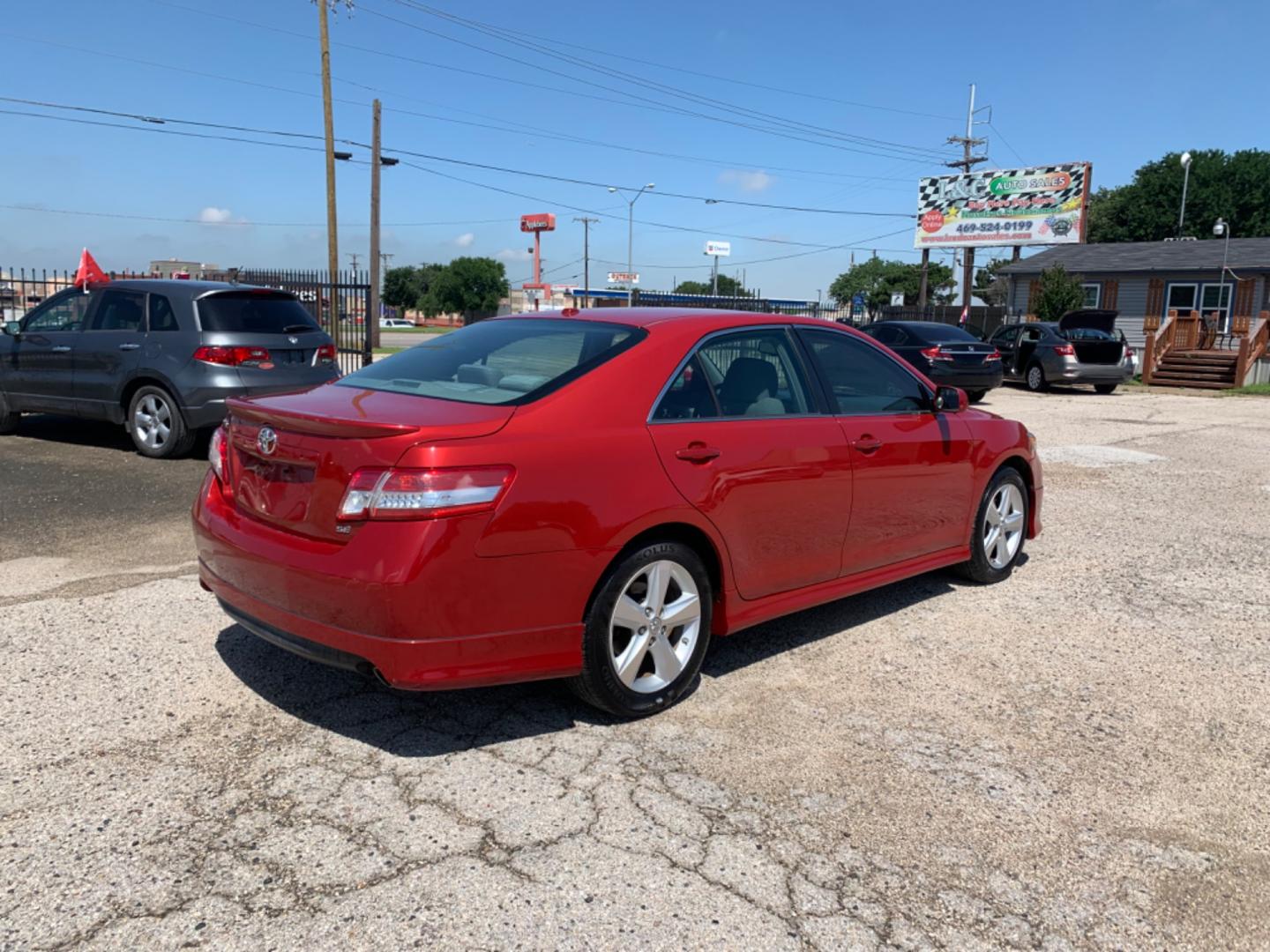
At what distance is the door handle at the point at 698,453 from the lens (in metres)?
3.71

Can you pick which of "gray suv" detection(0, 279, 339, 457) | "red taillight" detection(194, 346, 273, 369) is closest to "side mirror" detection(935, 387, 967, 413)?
"gray suv" detection(0, 279, 339, 457)

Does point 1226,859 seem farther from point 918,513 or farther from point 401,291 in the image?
point 401,291

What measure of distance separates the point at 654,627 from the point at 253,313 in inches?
254

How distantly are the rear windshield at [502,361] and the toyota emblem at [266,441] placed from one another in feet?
1.70

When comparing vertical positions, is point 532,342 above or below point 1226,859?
above

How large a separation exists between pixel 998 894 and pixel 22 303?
17555mm

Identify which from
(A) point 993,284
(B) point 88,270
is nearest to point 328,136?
(B) point 88,270

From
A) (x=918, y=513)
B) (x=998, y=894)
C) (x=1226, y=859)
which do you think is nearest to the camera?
(x=998, y=894)

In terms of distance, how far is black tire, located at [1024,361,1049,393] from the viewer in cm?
2138

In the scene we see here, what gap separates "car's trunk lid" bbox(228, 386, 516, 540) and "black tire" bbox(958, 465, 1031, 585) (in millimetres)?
3227

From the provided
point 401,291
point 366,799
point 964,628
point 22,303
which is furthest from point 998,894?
point 401,291

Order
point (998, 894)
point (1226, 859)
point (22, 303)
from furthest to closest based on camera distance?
point (22, 303)
point (1226, 859)
point (998, 894)

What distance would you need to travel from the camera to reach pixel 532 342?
414cm

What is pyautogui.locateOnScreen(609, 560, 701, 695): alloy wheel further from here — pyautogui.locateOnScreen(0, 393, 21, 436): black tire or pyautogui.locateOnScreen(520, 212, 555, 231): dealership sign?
pyautogui.locateOnScreen(520, 212, 555, 231): dealership sign
